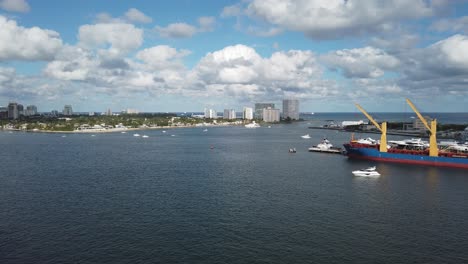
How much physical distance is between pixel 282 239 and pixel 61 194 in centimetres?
2774

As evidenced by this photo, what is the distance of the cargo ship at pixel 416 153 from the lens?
69975 millimetres

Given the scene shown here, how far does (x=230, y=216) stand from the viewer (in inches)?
1384

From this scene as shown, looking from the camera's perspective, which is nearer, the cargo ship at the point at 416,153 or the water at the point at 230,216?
the water at the point at 230,216

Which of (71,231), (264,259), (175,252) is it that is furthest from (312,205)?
(71,231)

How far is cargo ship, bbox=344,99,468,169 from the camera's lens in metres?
70.0

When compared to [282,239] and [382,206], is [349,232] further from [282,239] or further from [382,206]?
[382,206]

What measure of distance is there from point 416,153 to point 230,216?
54026mm

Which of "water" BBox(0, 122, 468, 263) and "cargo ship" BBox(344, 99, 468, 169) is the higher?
"cargo ship" BBox(344, 99, 468, 169)

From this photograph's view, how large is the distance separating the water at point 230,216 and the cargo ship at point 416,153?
24.5 ft

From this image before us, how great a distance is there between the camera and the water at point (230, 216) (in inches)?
1058

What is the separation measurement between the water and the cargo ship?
747 cm

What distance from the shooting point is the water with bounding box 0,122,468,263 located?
26.9 metres

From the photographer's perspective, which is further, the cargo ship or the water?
the cargo ship

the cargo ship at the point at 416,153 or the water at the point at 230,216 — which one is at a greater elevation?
the cargo ship at the point at 416,153
